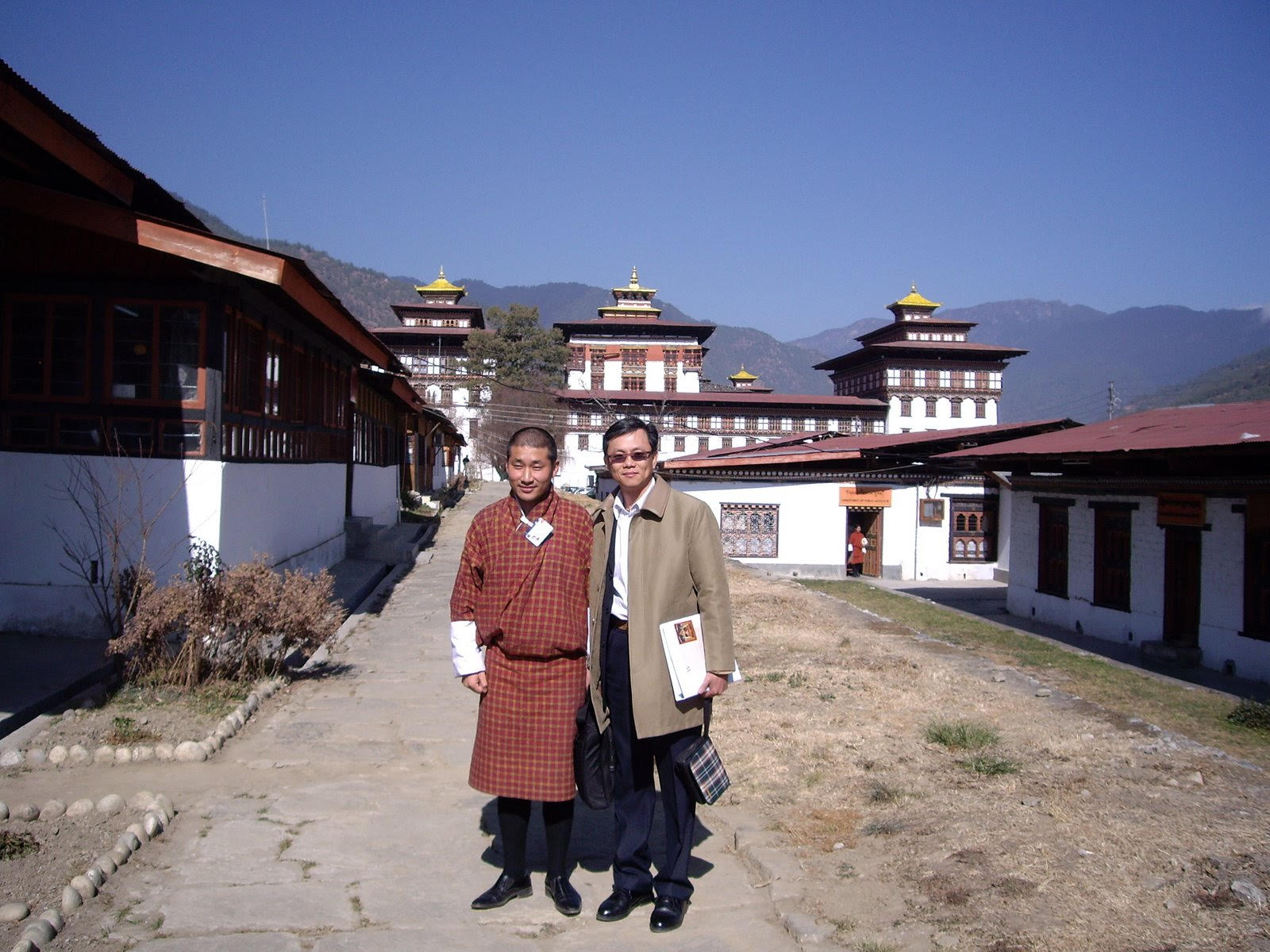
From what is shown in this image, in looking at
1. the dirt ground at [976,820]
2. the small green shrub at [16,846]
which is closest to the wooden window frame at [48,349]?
the dirt ground at [976,820]

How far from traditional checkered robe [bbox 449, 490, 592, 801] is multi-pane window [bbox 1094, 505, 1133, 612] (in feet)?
45.1

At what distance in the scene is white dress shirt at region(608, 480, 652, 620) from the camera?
3.92m

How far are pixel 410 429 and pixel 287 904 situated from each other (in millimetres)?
28503

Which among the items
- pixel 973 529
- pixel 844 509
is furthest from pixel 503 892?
pixel 973 529

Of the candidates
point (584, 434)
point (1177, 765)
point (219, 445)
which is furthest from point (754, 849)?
point (584, 434)

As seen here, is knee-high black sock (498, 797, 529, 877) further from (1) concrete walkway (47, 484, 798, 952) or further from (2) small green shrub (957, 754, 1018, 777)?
(2) small green shrub (957, 754, 1018, 777)

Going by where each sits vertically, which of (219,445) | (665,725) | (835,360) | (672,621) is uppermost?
(835,360)

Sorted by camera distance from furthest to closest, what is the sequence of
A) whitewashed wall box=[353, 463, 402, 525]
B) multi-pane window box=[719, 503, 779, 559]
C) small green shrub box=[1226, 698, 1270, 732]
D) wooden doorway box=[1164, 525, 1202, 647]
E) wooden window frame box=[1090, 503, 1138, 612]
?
multi-pane window box=[719, 503, 779, 559]
whitewashed wall box=[353, 463, 402, 525]
wooden window frame box=[1090, 503, 1138, 612]
wooden doorway box=[1164, 525, 1202, 647]
small green shrub box=[1226, 698, 1270, 732]

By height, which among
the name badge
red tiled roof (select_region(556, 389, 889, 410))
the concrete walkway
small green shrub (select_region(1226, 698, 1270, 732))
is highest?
red tiled roof (select_region(556, 389, 889, 410))

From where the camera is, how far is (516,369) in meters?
61.7

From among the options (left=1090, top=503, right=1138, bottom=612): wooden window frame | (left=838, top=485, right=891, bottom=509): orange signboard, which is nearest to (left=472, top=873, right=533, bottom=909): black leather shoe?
(left=1090, top=503, right=1138, bottom=612): wooden window frame

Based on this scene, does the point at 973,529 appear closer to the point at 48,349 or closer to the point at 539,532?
the point at 48,349

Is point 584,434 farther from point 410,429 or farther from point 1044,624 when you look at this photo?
point 1044,624

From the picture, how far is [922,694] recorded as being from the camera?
27.2 feet
